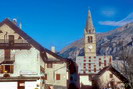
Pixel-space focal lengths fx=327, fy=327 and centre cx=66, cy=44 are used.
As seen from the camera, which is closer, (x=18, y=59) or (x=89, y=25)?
(x=18, y=59)

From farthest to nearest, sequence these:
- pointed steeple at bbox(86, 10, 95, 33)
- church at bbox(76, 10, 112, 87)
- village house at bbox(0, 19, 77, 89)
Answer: pointed steeple at bbox(86, 10, 95, 33)
church at bbox(76, 10, 112, 87)
village house at bbox(0, 19, 77, 89)

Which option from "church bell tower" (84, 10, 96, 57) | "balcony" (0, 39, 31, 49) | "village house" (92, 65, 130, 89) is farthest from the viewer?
"church bell tower" (84, 10, 96, 57)

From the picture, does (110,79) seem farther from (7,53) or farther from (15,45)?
(7,53)

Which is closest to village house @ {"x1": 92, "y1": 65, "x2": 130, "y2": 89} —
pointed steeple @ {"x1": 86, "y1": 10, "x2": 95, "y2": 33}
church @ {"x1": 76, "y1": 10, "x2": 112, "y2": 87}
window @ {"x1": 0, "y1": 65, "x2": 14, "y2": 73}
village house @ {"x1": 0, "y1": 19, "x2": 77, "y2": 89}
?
church @ {"x1": 76, "y1": 10, "x2": 112, "y2": 87}

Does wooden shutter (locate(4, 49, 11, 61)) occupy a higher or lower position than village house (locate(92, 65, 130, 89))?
higher

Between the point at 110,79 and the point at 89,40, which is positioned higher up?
the point at 89,40

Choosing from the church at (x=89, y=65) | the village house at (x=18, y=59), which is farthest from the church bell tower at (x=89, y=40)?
the village house at (x=18, y=59)

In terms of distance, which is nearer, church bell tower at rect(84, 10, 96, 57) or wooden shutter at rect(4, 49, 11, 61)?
wooden shutter at rect(4, 49, 11, 61)

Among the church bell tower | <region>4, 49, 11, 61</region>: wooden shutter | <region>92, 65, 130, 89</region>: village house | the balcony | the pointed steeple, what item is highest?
the pointed steeple


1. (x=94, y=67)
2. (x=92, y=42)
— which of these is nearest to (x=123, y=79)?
(x=94, y=67)

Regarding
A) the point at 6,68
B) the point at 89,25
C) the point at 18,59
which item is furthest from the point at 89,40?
the point at 6,68

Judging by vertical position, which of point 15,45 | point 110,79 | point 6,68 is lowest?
point 110,79

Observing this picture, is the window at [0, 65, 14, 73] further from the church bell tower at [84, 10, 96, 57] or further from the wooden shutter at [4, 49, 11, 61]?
the church bell tower at [84, 10, 96, 57]

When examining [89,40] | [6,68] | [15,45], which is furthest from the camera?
[89,40]
